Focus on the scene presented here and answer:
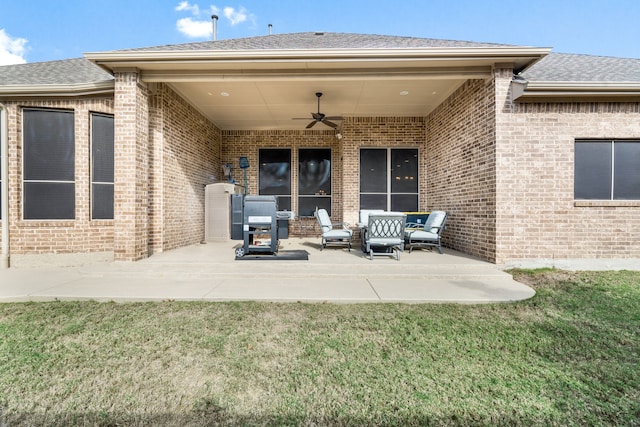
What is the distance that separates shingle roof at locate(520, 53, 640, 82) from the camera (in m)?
5.46

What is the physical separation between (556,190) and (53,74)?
10968mm

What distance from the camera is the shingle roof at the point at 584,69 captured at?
5.46 metres

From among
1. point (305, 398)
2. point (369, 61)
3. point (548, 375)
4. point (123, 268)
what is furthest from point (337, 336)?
point (369, 61)

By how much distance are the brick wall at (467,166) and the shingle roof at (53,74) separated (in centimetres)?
759

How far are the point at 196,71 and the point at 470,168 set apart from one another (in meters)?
5.97

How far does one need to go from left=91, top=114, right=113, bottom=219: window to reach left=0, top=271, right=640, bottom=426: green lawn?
304 centimetres

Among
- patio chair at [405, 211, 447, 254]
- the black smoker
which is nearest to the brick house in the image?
patio chair at [405, 211, 447, 254]

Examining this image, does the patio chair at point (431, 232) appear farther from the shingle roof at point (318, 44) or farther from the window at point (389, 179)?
the shingle roof at point (318, 44)

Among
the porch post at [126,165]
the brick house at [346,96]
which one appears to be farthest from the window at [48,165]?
the porch post at [126,165]

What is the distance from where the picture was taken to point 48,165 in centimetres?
572

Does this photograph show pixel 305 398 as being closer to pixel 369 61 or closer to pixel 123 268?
pixel 123 268

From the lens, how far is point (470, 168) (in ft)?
19.8

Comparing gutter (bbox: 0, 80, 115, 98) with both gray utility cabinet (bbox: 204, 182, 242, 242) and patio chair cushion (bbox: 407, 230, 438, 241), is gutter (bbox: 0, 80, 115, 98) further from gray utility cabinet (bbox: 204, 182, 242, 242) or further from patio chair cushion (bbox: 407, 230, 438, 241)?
patio chair cushion (bbox: 407, 230, 438, 241)

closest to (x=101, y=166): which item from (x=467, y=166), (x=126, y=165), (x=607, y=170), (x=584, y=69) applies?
(x=126, y=165)
